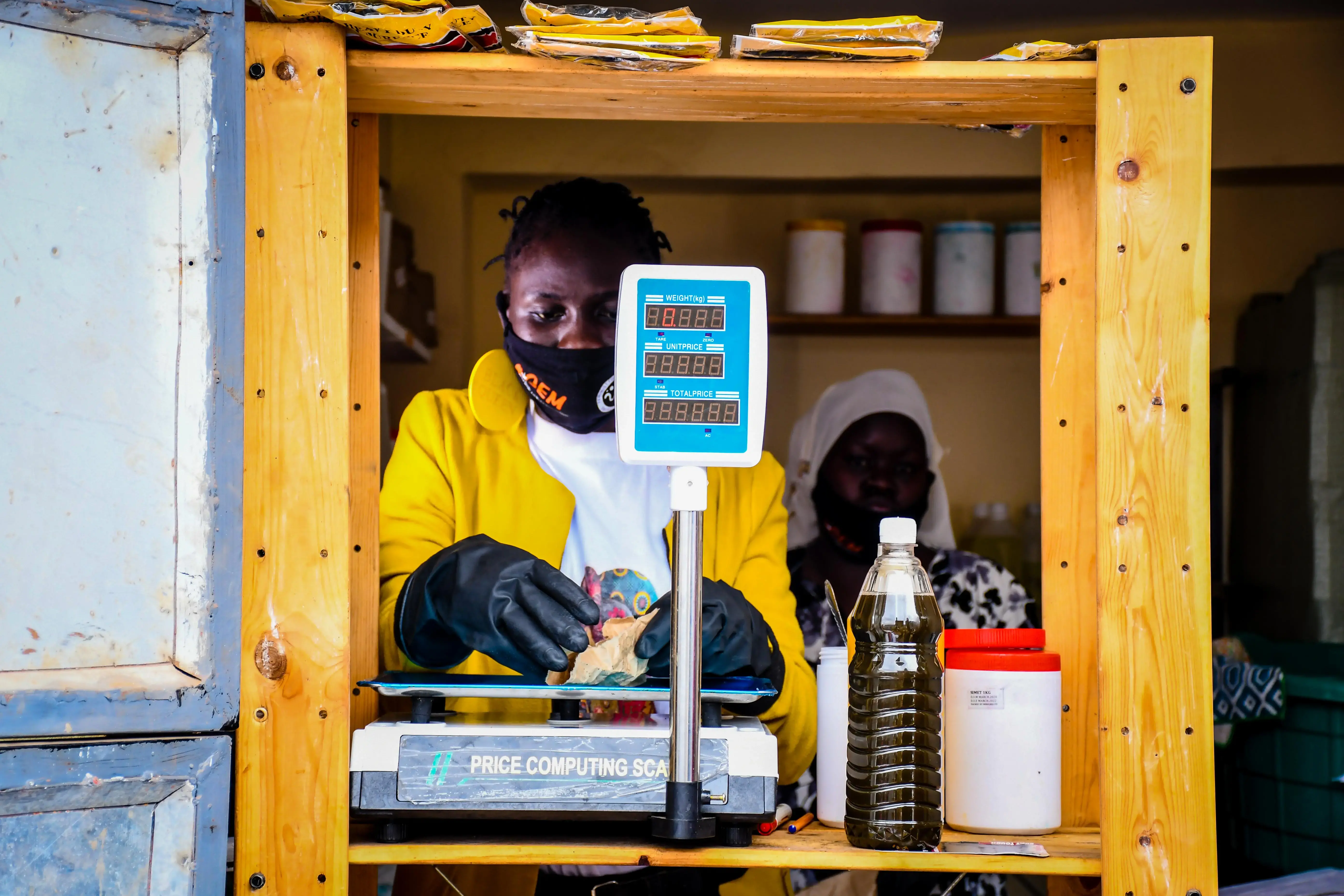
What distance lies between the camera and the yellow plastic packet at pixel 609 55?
1384mm

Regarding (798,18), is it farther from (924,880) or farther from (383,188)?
(924,880)

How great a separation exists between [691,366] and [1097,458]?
21.0 inches

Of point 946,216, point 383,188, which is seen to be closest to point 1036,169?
point 946,216

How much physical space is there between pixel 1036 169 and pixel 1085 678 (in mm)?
2381

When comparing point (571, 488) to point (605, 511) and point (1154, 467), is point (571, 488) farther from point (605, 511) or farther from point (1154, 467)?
point (1154, 467)

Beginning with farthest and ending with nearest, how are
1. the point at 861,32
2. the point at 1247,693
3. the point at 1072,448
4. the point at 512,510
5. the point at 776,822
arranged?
1. the point at 1247,693
2. the point at 512,510
3. the point at 1072,448
4. the point at 776,822
5. the point at 861,32

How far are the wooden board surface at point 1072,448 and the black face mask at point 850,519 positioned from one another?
1.31 m

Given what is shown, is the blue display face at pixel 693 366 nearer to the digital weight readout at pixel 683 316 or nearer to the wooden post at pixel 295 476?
the digital weight readout at pixel 683 316

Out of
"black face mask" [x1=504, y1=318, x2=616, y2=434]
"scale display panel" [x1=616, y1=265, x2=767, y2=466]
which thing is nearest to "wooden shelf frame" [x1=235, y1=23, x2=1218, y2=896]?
"scale display panel" [x1=616, y1=265, x2=767, y2=466]

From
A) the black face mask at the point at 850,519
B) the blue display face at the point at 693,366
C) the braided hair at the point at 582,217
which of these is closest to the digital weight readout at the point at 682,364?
the blue display face at the point at 693,366

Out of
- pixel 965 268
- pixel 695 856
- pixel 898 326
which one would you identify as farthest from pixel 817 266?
pixel 695 856

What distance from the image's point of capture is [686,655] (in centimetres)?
129

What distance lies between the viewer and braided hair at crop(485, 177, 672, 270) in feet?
6.94

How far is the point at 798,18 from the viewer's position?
340 cm
